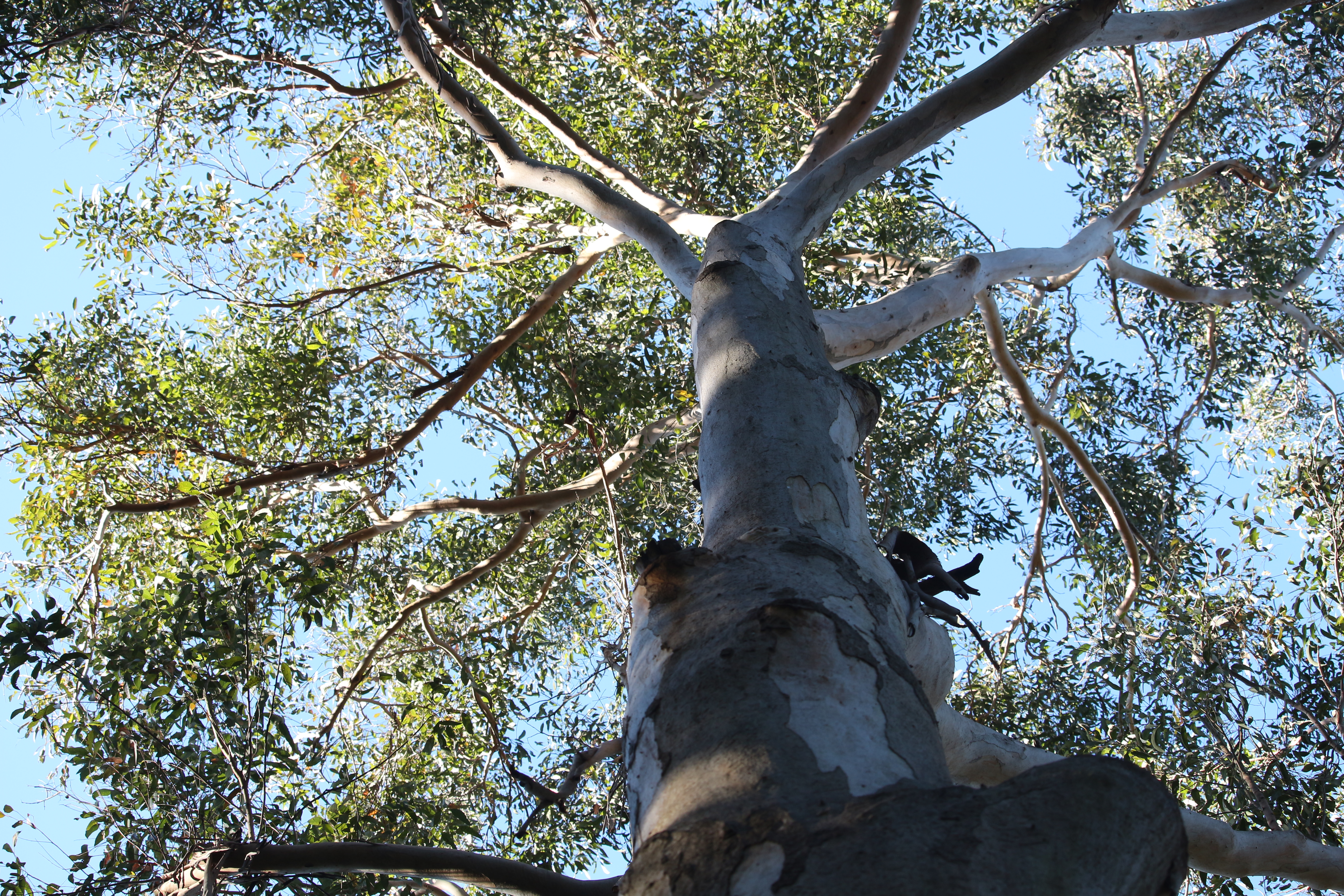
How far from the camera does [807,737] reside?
1.20 metres

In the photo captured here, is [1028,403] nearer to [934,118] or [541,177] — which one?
[934,118]

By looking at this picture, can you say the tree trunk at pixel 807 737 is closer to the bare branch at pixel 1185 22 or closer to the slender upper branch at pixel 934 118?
the slender upper branch at pixel 934 118

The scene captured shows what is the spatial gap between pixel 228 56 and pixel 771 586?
247 inches

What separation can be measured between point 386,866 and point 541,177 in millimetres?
3297

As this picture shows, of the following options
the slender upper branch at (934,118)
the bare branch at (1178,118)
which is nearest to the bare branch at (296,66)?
the slender upper branch at (934,118)

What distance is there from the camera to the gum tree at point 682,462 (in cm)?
140

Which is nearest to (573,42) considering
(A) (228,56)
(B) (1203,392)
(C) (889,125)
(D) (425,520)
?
(A) (228,56)

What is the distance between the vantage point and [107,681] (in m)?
3.34

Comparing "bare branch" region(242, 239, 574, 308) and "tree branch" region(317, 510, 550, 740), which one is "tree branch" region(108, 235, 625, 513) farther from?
"tree branch" region(317, 510, 550, 740)

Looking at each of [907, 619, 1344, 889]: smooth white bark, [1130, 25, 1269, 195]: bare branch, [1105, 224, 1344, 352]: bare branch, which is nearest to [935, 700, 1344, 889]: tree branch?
[907, 619, 1344, 889]: smooth white bark

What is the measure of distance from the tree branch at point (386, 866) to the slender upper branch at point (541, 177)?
211 cm

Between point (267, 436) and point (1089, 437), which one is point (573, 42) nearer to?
point (267, 436)

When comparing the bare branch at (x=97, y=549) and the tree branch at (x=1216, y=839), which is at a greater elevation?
the bare branch at (x=97, y=549)

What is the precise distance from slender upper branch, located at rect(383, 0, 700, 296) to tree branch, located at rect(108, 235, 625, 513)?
688mm
